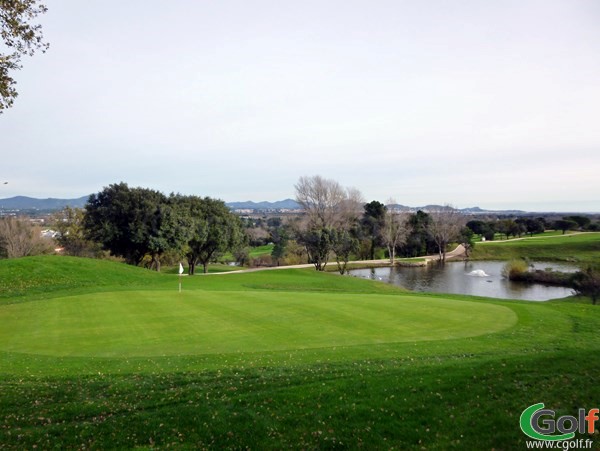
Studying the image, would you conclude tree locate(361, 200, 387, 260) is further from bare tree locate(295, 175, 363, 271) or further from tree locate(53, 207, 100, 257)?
tree locate(53, 207, 100, 257)

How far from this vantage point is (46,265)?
2755cm

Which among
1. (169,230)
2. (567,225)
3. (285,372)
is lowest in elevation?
(285,372)

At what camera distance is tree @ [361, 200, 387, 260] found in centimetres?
6775

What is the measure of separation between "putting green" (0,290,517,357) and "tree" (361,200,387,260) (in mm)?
49444

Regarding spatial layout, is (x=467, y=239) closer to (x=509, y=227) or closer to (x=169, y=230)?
(x=509, y=227)

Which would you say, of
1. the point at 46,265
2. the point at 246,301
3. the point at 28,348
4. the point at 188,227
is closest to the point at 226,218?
the point at 188,227

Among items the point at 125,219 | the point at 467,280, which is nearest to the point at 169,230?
the point at 125,219

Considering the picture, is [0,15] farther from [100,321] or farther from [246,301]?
[246,301]

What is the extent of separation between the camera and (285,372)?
879 cm

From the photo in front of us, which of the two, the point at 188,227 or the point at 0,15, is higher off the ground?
the point at 0,15

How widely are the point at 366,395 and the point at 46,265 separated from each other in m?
28.1

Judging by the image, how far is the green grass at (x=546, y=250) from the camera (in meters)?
60.0

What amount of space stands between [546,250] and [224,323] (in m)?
66.0

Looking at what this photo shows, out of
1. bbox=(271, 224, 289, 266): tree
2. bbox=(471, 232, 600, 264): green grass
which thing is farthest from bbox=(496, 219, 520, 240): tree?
bbox=(271, 224, 289, 266): tree
